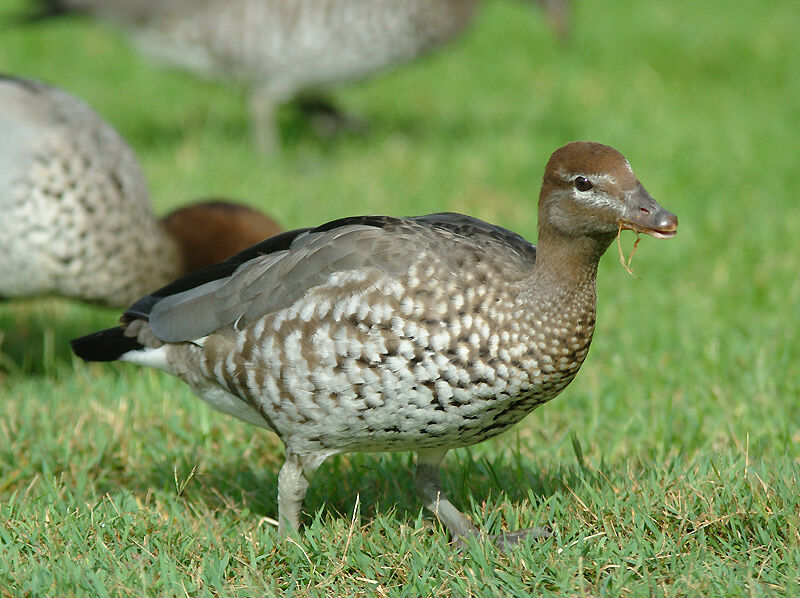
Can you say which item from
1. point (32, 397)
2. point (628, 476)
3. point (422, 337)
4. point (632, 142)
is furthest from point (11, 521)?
point (632, 142)

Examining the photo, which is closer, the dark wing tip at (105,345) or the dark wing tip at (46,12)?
the dark wing tip at (105,345)

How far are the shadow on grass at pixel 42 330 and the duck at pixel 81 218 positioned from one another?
1.39 feet

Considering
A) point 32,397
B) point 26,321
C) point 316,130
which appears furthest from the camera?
point 316,130

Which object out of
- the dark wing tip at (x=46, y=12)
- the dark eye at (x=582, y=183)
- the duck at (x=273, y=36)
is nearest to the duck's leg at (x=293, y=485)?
the dark eye at (x=582, y=183)

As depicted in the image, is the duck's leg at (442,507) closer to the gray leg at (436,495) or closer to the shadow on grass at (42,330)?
the gray leg at (436,495)

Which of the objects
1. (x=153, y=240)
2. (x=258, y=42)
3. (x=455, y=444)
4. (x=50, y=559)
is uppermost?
(x=258, y=42)

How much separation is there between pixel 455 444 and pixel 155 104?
6.44 m

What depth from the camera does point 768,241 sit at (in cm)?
614

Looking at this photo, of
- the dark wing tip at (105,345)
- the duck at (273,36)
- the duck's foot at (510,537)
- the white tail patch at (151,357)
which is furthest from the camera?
the duck at (273,36)

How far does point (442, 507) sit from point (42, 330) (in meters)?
2.81

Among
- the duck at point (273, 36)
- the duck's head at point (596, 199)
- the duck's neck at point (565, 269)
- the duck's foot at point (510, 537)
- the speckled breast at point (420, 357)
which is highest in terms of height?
the duck at point (273, 36)

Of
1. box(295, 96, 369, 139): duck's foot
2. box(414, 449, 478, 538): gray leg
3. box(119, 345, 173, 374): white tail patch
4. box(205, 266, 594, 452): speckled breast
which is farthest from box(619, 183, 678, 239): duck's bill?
box(295, 96, 369, 139): duck's foot

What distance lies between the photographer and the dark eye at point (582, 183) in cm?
295

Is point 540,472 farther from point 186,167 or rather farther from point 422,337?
point 186,167
